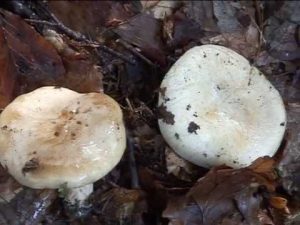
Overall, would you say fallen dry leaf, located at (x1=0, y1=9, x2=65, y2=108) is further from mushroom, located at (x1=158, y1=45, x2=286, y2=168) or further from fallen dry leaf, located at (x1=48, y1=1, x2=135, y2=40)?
mushroom, located at (x1=158, y1=45, x2=286, y2=168)

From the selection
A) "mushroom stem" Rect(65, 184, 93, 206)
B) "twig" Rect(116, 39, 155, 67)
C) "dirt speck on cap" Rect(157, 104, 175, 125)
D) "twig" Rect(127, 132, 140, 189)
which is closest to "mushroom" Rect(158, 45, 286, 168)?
"dirt speck on cap" Rect(157, 104, 175, 125)

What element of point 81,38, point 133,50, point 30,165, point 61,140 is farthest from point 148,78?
point 30,165

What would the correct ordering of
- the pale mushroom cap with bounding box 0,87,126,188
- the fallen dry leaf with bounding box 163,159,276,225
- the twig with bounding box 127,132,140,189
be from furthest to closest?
the twig with bounding box 127,132,140,189
the fallen dry leaf with bounding box 163,159,276,225
the pale mushroom cap with bounding box 0,87,126,188

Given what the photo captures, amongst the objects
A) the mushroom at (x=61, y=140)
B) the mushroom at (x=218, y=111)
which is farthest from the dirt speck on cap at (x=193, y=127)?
the mushroom at (x=61, y=140)

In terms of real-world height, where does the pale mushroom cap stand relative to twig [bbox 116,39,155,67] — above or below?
below

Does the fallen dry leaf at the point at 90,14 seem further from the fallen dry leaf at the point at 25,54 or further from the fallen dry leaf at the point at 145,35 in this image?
the fallen dry leaf at the point at 25,54

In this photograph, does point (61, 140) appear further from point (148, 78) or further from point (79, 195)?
point (148, 78)


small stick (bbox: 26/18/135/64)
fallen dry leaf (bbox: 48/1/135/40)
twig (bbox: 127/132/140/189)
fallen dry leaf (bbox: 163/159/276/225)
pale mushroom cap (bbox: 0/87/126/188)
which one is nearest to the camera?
pale mushroom cap (bbox: 0/87/126/188)
